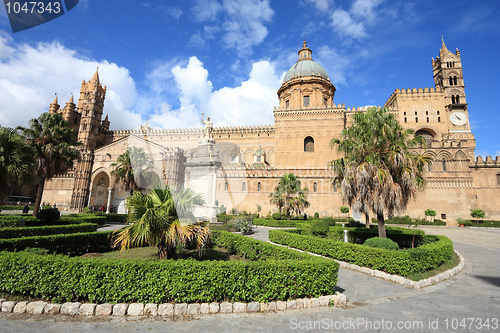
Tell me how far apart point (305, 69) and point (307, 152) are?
14753 mm

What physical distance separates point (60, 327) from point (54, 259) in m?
1.60

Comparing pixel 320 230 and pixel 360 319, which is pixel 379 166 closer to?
pixel 320 230

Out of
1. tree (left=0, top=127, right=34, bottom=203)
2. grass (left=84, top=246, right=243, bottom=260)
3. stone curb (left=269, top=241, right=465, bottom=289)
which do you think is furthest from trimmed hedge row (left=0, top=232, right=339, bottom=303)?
tree (left=0, top=127, right=34, bottom=203)

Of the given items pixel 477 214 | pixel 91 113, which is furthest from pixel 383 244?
pixel 91 113

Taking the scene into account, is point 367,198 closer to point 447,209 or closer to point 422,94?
point 447,209

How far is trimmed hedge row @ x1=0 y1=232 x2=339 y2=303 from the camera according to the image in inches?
200

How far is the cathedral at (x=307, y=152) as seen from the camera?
110ft

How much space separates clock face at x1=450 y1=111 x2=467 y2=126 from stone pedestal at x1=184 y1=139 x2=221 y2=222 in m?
41.9

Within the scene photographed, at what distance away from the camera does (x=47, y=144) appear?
19062mm

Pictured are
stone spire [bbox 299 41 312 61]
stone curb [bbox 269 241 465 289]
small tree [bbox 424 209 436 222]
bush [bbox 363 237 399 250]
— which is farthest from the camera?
stone spire [bbox 299 41 312 61]

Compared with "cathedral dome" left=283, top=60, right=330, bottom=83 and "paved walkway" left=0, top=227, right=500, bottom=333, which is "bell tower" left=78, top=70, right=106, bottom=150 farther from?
"paved walkway" left=0, top=227, right=500, bottom=333

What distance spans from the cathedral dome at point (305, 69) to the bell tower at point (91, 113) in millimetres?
36074

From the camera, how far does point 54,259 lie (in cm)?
540

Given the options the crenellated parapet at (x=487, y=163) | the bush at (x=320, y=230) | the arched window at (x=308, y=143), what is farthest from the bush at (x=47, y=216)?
the crenellated parapet at (x=487, y=163)
